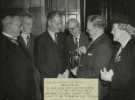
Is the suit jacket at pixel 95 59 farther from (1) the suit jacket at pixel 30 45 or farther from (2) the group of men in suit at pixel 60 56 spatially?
(1) the suit jacket at pixel 30 45

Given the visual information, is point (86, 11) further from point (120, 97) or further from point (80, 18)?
point (120, 97)

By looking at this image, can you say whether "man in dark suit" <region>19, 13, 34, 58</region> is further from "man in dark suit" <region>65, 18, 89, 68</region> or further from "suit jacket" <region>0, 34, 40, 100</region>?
"man in dark suit" <region>65, 18, 89, 68</region>

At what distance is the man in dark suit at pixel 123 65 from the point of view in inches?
57.6

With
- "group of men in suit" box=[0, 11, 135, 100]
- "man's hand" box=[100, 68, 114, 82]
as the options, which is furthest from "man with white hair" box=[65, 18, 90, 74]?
"man's hand" box=[100, 68, 114, 82]

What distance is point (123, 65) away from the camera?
1466 millimetres

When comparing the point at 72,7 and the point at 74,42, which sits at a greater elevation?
the point at 72,7

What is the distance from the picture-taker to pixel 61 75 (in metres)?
1.49

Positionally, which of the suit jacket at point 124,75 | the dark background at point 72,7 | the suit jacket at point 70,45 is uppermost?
the dark background at point 72,7

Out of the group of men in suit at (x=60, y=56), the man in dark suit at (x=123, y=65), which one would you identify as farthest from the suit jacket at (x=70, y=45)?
the man in dark suit at (x=123, y=65)

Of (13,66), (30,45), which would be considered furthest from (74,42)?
(13,66)

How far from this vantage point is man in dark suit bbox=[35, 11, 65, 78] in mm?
1493

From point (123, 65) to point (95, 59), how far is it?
149mm

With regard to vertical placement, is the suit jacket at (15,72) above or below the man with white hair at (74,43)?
below

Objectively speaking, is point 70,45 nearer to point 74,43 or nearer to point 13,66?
point 74,43
